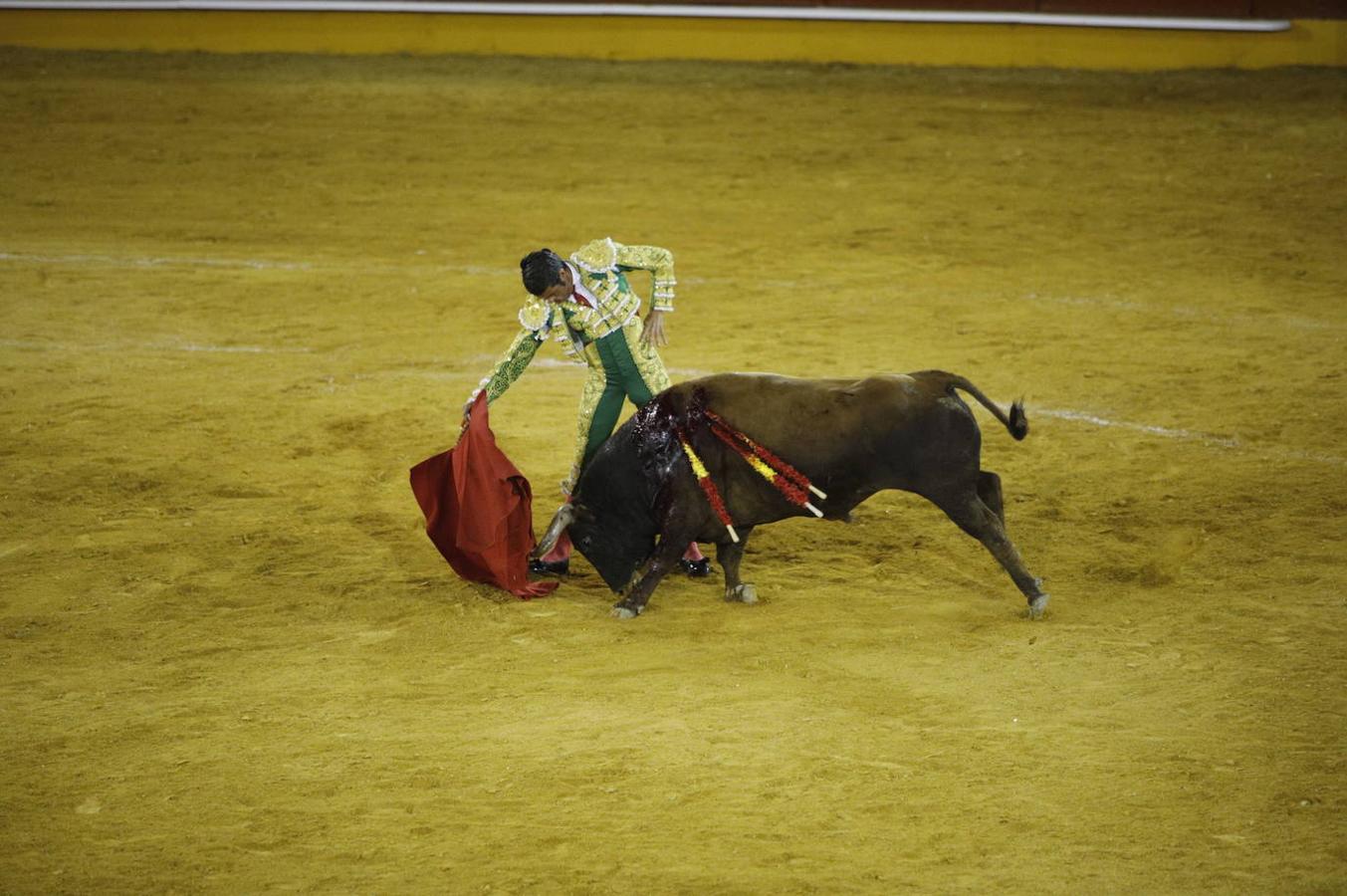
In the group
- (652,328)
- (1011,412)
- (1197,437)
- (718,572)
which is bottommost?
(718,572)

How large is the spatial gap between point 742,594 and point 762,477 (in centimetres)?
49

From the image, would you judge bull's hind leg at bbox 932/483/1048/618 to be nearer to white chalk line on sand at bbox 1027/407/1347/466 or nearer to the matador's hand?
the matador's hand

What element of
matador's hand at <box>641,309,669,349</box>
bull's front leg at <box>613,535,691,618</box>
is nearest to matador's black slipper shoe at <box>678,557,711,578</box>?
bull's front leg at <box>613,535,691,618</box>

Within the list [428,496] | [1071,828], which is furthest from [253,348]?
[1071,828]

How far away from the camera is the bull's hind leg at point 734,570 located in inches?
Result: 213

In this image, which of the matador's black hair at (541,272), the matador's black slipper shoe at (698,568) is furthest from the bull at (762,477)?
the matador's black hair at (541,272)

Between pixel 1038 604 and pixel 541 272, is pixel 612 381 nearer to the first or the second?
pixel 541 272

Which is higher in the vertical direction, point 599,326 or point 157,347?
point 599,326

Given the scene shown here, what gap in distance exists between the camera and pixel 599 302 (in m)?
5.48

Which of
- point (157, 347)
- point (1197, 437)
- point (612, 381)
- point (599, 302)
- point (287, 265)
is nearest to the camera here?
point (599, 302)

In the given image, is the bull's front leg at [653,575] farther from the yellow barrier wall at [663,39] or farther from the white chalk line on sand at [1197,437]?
the yellow barrier wall at [663,39]

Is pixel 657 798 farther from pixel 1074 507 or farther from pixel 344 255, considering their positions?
pixel 344 255

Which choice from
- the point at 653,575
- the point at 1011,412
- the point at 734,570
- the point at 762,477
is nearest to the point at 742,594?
the point at 734,570

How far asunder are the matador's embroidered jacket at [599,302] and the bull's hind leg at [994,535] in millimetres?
1225
